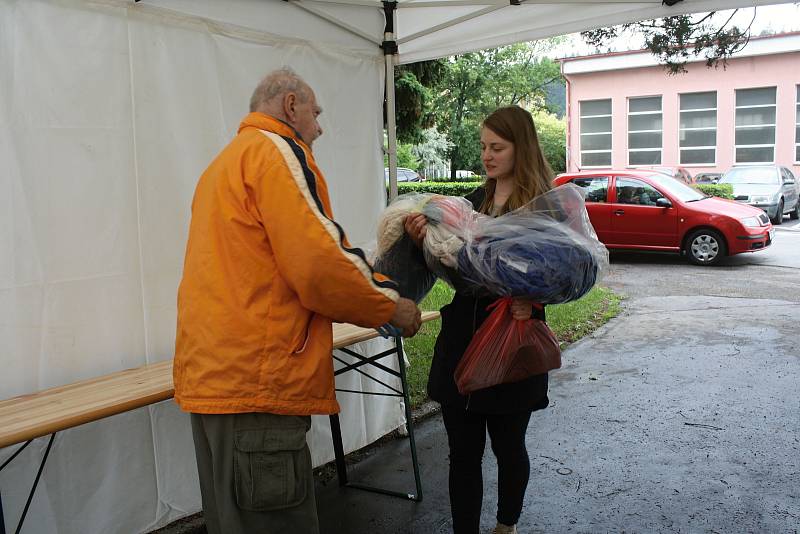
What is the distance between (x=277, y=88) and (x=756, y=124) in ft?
94.7

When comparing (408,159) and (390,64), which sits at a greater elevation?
(408,159)

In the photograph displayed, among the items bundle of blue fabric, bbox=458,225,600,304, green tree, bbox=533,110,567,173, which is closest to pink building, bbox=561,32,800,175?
green tree, bbox=533,110,567,173

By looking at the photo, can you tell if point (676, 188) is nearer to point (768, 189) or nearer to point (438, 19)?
point (768, 189)

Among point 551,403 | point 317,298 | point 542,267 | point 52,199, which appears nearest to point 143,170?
point 52,199

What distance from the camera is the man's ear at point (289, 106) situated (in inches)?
83.5

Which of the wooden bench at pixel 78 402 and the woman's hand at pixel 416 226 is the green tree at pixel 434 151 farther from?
the woman's hand at pixel 416 226

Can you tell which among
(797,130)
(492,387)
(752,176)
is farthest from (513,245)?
(797,130)

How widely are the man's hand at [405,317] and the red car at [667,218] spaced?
9005mm

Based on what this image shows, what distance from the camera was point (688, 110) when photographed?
1100 inches

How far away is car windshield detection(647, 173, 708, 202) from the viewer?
11227 mm

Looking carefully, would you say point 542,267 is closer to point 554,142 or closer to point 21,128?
point 21,128

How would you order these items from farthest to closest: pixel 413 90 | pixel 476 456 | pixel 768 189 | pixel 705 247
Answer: pixel 768 189, pixel 705 247, pixel 413 90, pixel 476 456

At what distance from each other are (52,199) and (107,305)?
47 cm

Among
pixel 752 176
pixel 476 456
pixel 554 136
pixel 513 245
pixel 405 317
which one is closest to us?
pixel 405 317
